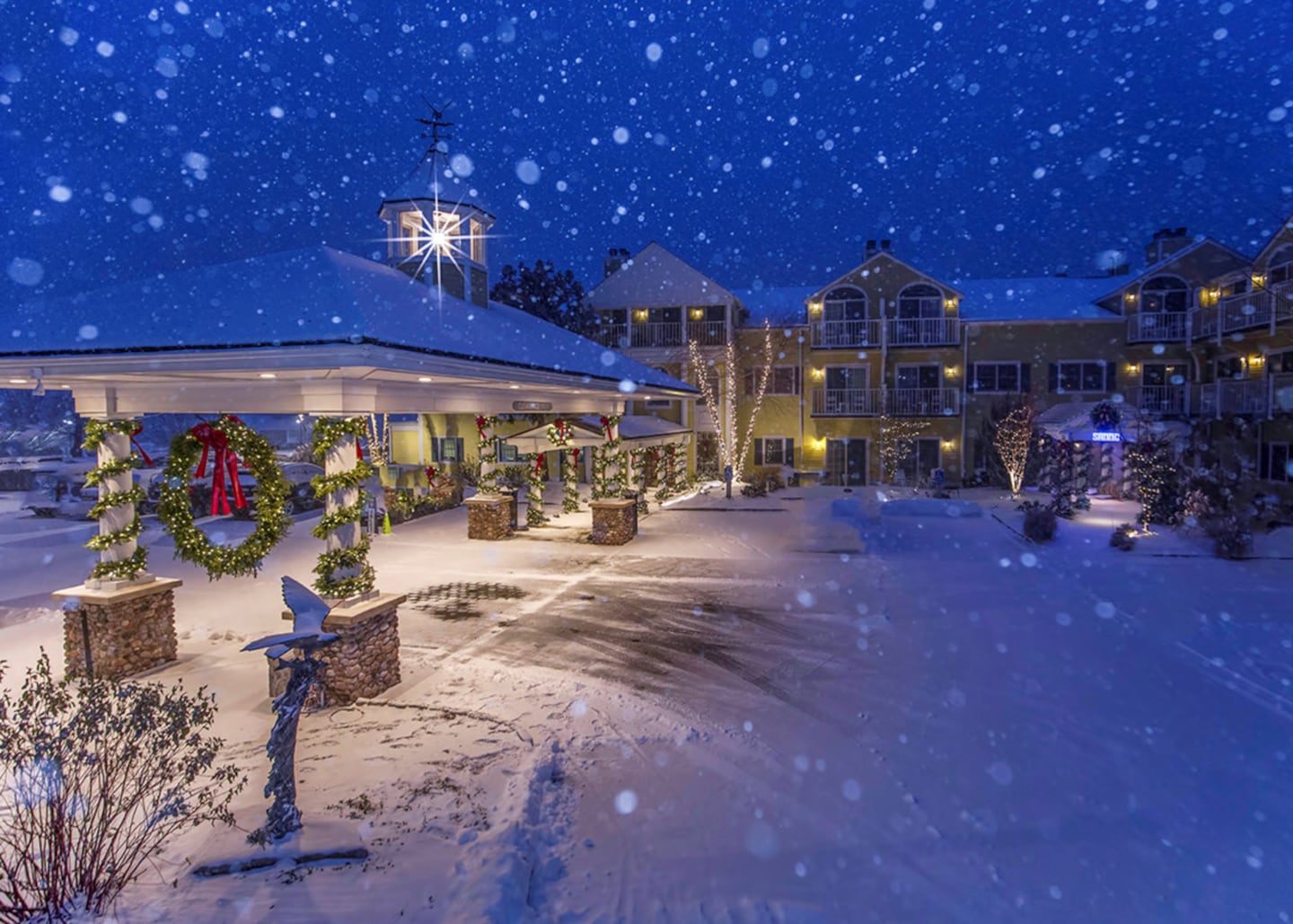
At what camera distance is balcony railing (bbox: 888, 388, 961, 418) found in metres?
26.6

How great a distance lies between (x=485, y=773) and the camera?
5691mm

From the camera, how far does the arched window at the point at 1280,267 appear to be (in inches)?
801

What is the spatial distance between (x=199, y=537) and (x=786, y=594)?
834 cm

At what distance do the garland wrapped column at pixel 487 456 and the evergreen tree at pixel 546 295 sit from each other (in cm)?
1812

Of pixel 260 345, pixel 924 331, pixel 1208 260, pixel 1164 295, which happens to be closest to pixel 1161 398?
pixel 1164 295

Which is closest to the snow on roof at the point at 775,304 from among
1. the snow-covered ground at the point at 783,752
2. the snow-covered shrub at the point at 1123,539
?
the snow-covered shrub at the point at 1123,539

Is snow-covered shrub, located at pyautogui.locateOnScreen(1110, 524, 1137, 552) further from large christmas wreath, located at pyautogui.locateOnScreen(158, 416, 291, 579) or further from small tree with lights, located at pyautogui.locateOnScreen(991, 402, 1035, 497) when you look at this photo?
large christmas wreath, located at pyautogui.locateOnScreen(158, 416, 291, 579)

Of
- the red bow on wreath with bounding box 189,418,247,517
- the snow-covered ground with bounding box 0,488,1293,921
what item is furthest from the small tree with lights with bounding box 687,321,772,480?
the red bow on wreath with bounding box 189,418,247,517

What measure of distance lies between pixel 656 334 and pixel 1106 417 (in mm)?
16509

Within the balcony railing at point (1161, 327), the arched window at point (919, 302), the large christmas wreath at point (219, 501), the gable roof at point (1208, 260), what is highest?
the gable roof at point (1208, 260)

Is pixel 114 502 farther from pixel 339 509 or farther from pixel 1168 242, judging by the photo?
pixel 1168 242

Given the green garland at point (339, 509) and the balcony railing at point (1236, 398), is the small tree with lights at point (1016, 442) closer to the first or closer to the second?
the balcony railing at point (1236, 398)

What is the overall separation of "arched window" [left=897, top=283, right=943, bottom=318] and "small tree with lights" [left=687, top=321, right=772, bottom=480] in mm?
5181

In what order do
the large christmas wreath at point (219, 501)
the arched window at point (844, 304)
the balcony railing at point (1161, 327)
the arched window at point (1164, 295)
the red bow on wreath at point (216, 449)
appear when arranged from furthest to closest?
the arched window at point (844, 304) < the arched window at point (1164, 295) < the balcony railing at point (1161, 327) < the red bow on wreath at point (216, 449) < the large christmas wreath at point (219, 501)
